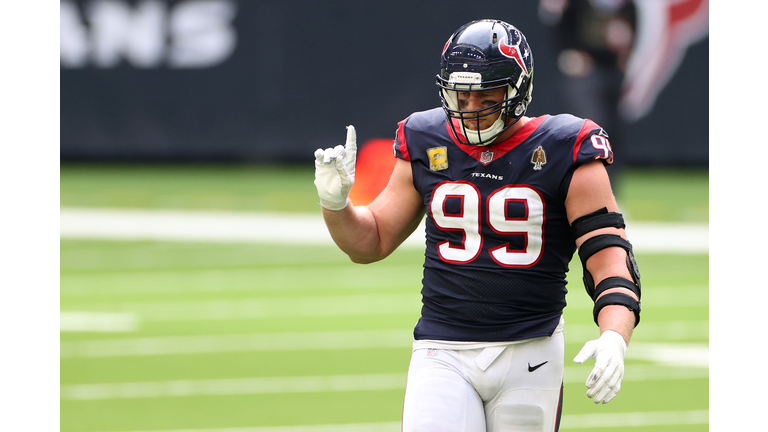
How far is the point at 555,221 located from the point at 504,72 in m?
0.50

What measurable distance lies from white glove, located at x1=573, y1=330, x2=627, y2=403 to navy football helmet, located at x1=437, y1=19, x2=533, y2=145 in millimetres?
787

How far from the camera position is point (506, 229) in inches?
130

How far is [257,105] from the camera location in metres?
16.7

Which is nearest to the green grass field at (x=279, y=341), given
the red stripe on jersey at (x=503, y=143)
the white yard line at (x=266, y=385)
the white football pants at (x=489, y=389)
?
the white yard line at (x=266, y=385)

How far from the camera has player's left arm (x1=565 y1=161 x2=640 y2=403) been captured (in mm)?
3068

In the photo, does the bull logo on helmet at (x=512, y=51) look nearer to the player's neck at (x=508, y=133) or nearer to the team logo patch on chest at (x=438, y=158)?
the player's neck at (x=508, y=133)

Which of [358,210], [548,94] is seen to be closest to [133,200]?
[548,94]

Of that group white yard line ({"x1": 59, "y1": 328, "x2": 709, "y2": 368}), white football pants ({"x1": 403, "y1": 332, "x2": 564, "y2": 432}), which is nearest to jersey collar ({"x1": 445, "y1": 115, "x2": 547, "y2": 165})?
white football pants ({"x1": 403, "y1": 332, "x2": 564, "y2": 432})

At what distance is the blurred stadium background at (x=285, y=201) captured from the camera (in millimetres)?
6176

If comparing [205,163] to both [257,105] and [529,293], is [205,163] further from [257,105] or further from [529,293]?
[529,293]

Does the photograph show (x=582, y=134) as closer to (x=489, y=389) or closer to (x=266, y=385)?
(x=489, y=389)

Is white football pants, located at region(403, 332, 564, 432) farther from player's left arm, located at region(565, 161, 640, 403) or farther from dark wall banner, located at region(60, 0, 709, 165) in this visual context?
dark wall banner, located at region(60, 0, 709, 165)

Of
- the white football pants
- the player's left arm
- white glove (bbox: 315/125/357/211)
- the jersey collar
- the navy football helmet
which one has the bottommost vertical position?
the white football pants

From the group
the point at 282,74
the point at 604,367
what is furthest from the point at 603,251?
the point at 282,74
